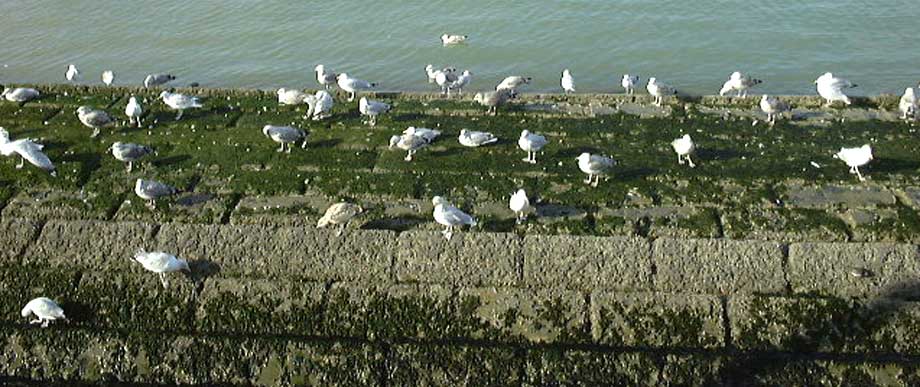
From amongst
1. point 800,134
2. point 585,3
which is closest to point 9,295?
point 800,134

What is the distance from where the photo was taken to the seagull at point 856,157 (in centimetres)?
1135

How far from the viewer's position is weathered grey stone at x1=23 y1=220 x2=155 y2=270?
10617 millimetres

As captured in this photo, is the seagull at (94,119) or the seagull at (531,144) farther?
the seagull at (94,119)

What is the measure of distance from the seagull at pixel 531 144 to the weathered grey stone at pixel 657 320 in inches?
125

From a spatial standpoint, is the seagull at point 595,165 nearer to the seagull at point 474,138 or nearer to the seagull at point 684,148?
the seagull at point 684,148

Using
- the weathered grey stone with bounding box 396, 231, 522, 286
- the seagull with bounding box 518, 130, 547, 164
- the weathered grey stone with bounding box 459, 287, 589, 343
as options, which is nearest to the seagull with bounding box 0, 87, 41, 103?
the weathered grey stone with bounding box 396, 231, 522, 286

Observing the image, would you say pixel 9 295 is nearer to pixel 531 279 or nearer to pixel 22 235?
pixel 22 235

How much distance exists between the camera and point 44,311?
9.83 meters

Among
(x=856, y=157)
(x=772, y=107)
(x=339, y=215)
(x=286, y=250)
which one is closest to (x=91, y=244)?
(x=286, y=250)

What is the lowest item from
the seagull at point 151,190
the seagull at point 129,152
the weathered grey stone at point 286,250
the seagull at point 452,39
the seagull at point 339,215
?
the seagull at point 452,39

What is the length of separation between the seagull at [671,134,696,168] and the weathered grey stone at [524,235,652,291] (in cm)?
233

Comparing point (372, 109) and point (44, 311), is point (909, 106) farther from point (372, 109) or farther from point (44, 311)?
point (44, 311)

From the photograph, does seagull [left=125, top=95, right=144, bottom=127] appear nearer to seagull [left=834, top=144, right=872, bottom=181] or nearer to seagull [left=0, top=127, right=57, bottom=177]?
seagull [left=0, top=127, right=57, bottom=177]

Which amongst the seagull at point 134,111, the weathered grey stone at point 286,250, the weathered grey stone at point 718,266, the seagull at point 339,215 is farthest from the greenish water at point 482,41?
the weathered grey stone at point 286,250
